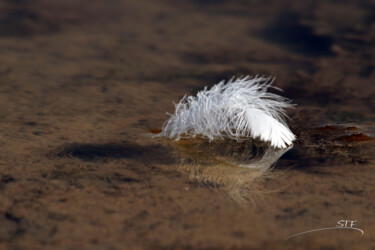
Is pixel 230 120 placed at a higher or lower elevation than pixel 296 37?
lower

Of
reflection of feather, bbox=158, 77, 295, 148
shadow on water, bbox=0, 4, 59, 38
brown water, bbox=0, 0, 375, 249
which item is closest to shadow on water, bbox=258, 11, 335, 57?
brown water, bbox=0, 0, 375, 249

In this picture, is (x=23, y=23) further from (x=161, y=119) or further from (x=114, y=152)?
(x=114, y=152)

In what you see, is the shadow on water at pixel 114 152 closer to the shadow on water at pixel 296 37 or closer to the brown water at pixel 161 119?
the brown water at pixel 161 119

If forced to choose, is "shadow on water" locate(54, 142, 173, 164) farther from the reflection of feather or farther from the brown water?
the reflection of feather

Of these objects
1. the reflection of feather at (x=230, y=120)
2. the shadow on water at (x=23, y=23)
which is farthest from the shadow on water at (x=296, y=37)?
the shadow on water at (x=23, y=23)

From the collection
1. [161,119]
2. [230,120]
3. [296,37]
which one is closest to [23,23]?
[161,119]

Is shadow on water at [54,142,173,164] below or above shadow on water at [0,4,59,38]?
below

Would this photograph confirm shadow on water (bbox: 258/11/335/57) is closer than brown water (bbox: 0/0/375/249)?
No
